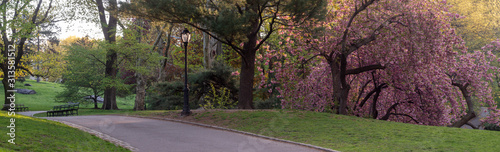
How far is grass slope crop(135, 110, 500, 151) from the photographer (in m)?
9.44

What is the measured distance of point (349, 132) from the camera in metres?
11.8

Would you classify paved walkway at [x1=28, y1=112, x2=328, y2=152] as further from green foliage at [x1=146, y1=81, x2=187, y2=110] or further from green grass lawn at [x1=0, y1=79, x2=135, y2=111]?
green grass lawn at [x1=0, y1=79, x2=135, y2=111]

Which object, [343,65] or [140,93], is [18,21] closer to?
[140,93]

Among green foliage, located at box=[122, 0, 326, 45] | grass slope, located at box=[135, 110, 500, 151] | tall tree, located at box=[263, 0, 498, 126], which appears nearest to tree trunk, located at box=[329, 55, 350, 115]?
tall tree, located at box=[263, 0, 498, 126]

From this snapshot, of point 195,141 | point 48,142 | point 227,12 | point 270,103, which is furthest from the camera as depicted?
point 270,103

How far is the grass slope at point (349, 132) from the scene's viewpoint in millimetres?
9438

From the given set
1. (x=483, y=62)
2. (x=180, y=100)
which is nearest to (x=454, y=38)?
(x=483, y=62)

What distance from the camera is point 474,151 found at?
866 centimetres

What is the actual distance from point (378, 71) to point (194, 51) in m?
24.7

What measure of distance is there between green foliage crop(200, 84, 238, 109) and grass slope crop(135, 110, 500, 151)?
6.52 m

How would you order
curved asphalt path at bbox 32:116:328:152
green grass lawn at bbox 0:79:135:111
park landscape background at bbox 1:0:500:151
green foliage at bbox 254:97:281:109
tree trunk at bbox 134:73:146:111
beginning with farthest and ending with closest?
green grass lawn at bbox 0:79:135:111
tree trunk at bbox 134:73:146:111
green foliage at bbox 254:97:281:109
park landscape background at bbox 1:0:500:151
curved asphalt path at bbox 32:116:328:152

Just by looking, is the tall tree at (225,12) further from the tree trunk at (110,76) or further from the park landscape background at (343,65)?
the tree trunk at (110,76)

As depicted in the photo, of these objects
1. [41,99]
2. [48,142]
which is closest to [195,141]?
[48,142]

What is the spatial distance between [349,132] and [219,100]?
1299 centimetres
